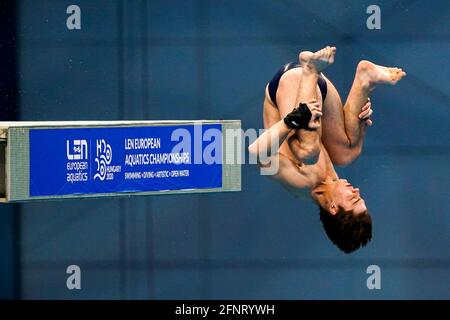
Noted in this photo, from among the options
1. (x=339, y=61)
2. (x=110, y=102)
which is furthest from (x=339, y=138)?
(x=110, y=102)

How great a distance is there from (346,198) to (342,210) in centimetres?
9

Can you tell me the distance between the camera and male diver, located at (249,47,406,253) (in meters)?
11.7

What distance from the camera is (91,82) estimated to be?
13156mm

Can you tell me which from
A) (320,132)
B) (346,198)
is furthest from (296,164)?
(346,198)

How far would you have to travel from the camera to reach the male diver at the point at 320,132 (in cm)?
1166

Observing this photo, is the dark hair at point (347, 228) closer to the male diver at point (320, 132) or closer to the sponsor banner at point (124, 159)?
the male diver at point (320, 132)

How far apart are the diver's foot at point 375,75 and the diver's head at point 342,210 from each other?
0.75 meters

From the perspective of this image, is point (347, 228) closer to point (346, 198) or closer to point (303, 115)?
point (346, 198)

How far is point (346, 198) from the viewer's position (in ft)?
39.5

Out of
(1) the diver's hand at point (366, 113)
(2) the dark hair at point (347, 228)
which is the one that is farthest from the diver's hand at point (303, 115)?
(2) the dark hair at point (347, 228)

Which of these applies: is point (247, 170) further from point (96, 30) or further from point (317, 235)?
point (96, 30)
